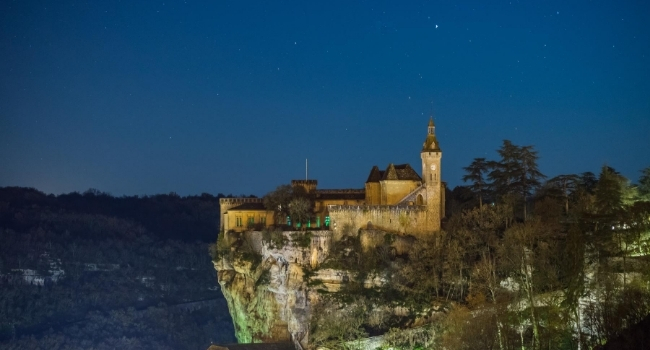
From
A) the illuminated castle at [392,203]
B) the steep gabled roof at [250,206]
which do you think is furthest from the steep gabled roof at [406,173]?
the steep gabled roof at [250,206]

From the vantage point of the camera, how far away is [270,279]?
68.1 metres

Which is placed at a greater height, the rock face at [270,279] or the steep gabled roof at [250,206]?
the steep gabled roof at [250,206]

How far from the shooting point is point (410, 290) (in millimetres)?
59562

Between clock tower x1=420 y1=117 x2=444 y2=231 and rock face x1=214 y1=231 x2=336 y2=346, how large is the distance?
304 inches

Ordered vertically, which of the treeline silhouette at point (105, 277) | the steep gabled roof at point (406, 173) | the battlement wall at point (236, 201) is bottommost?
the treeline silhouette at point (105, 277)

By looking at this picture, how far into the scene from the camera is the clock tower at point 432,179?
207 feet

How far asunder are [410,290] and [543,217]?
10.9 m

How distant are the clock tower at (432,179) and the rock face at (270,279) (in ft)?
25.3

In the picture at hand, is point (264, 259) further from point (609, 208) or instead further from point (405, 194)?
point (609, 208)

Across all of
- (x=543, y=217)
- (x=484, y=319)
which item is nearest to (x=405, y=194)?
(x=543, y=217)

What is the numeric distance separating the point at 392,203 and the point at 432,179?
4.54 m

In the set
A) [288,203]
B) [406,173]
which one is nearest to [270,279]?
[288,203]

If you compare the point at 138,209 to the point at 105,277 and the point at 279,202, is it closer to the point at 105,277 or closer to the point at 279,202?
the point at 105,277

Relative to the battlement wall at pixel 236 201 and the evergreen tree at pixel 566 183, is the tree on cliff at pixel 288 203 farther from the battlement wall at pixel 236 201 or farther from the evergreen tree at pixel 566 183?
the evergreen tree at pixel 566 183
